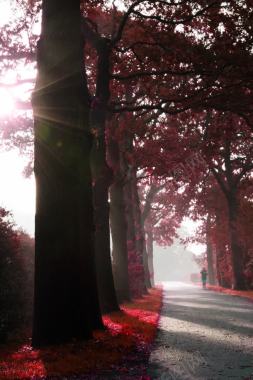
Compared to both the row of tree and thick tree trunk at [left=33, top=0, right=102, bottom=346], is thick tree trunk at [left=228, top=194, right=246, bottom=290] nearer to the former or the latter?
the row of tree

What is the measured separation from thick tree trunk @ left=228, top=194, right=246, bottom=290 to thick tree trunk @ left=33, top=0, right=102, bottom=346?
23.4 metres

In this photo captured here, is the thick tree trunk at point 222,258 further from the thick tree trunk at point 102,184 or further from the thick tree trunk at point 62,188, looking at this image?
the thick tree trunk at point 62,188

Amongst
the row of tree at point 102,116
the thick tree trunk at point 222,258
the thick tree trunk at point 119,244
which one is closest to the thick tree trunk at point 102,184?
the row of tree at point 102,116

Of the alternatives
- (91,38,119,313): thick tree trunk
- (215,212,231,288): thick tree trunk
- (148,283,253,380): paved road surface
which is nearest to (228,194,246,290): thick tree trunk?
(215,212,231,288): thick tree trunk

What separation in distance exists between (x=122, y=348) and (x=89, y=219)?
3164 mm

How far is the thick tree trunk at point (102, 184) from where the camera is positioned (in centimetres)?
1462

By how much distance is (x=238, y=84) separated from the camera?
48.6ft

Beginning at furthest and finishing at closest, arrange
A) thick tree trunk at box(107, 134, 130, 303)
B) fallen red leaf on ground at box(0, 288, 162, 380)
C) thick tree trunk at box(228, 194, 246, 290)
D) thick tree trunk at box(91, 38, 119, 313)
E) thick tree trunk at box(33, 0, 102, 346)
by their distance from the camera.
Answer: thick tree trunk at box(228, 194, 246, 290), thick tree trunk at box(107, 134, 130, 303), thick tree trunk at box(91, 38, 119, 313), thick tree trunk at box(33, 0, 102, 346), fallen red leaf on ground at box(0, 288, 162, 380)

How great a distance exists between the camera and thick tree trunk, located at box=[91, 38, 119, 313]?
48.0ft

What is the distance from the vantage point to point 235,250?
33.1 m

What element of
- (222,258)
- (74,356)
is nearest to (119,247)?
(74,356)

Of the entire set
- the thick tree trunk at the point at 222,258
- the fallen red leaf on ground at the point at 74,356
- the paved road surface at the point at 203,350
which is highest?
the thick tree trunk at the point at 222,258

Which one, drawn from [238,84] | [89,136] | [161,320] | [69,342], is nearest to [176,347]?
[69,342]

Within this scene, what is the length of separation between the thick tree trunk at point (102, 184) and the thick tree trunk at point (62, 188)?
143 inches
